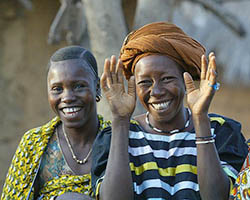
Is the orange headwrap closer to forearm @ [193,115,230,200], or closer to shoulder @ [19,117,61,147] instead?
forearm @ [193,115,230,200]

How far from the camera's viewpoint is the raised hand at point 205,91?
3049 mm

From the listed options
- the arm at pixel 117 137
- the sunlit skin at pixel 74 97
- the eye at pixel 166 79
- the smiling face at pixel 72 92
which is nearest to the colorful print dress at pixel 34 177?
the sunlit skin at pixel 74 97

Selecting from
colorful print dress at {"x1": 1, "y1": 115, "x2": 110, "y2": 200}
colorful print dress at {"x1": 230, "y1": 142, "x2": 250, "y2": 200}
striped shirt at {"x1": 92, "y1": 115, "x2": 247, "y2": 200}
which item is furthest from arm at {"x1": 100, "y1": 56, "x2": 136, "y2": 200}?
colorful print dress at {"x1": 230, "y1": 142, "x2": 250, "y2": 200}

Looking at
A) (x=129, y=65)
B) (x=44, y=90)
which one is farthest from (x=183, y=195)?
(x=44, y=90)

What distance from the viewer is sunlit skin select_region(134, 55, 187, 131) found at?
330 cm

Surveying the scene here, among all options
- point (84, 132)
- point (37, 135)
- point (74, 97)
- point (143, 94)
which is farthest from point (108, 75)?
point (37, 135)

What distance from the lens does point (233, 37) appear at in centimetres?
1038

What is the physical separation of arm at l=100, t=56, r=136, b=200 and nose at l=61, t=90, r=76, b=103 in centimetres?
50

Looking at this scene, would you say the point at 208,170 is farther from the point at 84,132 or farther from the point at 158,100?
the point at 84,132

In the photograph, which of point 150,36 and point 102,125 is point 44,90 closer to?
point 102,125

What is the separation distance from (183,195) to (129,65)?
929 mm

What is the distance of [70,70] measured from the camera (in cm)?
368

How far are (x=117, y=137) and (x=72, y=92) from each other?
63 centimetres

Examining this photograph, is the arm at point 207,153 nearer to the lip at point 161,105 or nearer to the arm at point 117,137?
the lip at point 161,105
